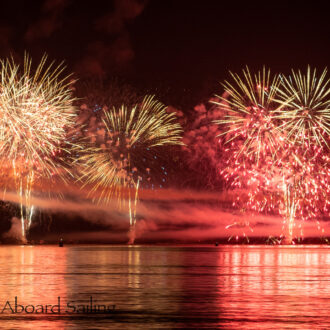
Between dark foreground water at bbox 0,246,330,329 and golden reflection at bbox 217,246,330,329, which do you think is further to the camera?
golden reflection at bbox 217,246,330,329

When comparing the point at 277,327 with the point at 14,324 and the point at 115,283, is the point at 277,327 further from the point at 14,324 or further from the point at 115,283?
the point at 115,283

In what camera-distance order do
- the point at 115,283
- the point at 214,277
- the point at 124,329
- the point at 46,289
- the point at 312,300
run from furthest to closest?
the point at 214,277
the point at 115,283
the point at 46,289
the point at 312,300
the point at 124,329

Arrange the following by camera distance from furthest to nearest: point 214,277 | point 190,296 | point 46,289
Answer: point 214,277 → point 46,289 → point 190,296

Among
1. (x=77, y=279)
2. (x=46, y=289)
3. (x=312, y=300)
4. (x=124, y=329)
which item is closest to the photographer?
(x=124, y=329)

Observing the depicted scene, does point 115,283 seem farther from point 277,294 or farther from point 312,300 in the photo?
point 312,300

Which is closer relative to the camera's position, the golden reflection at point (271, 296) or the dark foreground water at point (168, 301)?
the dark foreground water at point (168, 301)

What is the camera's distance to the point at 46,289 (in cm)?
3075

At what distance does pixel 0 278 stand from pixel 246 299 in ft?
50.0

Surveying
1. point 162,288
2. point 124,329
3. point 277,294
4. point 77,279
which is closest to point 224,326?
point 124,329

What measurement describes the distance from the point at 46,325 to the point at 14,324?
841mm

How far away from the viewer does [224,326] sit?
20.0m

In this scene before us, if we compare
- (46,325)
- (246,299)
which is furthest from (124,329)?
(246,299)

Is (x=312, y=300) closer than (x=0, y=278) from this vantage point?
Yes

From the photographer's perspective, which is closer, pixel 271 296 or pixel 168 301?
pixel 168 301
